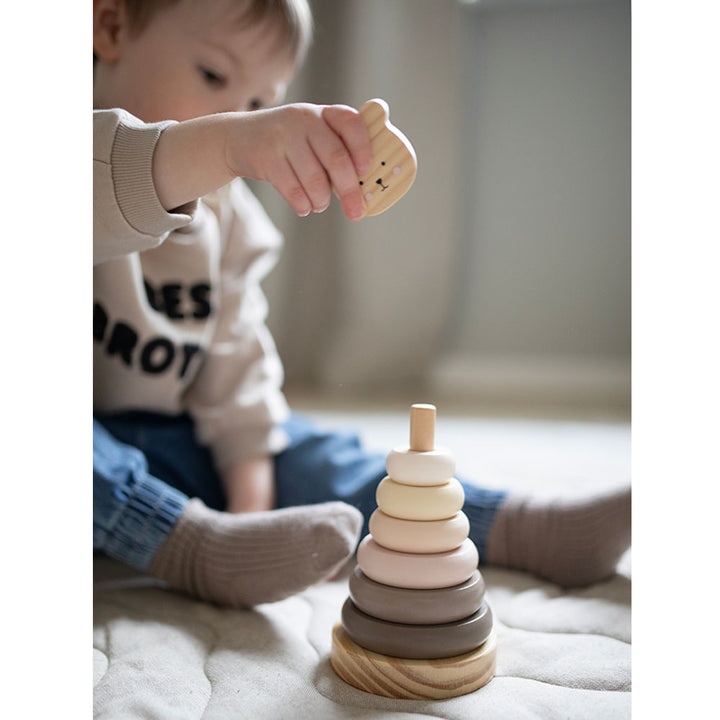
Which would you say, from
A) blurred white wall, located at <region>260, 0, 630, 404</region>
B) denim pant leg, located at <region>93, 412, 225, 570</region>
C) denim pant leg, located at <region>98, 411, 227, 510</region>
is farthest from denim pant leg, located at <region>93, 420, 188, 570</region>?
blurred white wall, located at <region>260, 0, 630, 404</region>

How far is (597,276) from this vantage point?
3.15 ft

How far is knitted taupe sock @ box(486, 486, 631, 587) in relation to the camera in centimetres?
59

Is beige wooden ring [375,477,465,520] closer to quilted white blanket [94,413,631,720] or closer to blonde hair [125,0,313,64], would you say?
quilted white blanket [94,413,631,720]

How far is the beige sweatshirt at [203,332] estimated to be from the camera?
0.68m

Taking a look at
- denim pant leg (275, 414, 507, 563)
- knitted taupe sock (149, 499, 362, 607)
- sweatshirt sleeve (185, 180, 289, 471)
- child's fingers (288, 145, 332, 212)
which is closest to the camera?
child's fingers (288, 145, 332, 212)

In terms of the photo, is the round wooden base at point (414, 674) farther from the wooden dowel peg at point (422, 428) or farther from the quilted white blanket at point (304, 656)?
the wooden dowel peg at point (422, 428)

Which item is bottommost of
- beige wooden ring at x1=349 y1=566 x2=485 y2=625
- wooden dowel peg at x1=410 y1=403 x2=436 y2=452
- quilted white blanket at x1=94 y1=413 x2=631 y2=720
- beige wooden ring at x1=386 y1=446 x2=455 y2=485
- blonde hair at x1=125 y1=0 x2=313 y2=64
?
quilted white blanket at x1=94 y1=413 x2=631 y2=720

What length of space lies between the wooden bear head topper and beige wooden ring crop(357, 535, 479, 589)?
20 centimetres

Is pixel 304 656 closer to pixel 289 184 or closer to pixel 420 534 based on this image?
pixel 420 534

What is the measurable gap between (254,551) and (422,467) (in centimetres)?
18
